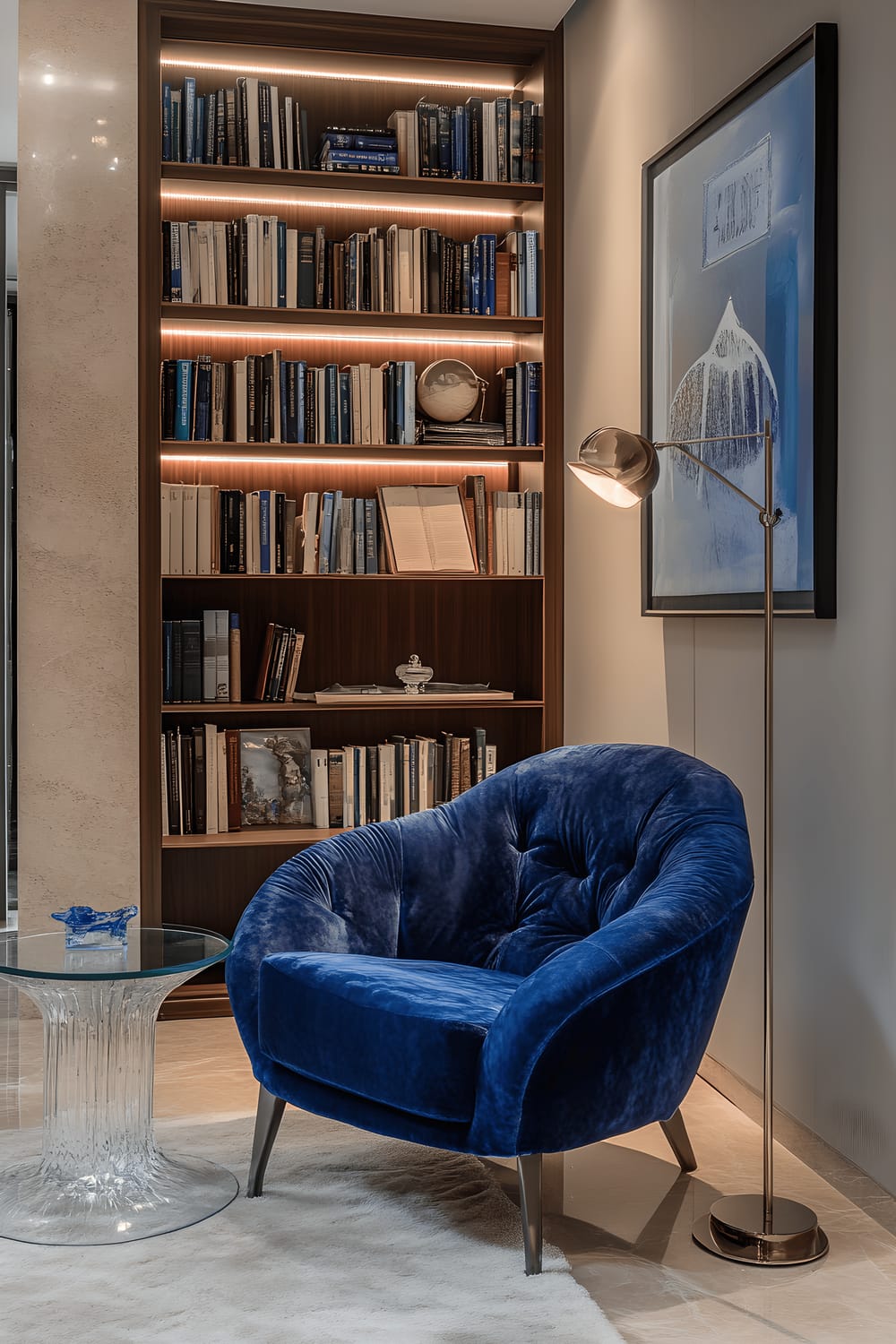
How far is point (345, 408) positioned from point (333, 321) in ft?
0.86

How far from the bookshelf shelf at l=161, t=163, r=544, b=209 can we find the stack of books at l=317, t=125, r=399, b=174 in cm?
3

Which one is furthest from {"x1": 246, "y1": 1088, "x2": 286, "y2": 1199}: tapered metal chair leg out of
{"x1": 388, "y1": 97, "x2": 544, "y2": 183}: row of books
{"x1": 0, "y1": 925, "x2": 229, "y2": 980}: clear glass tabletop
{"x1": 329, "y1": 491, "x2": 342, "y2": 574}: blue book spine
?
{"x1": 388, "y1": 97, "x2": 544, "y2": 183}: row of books

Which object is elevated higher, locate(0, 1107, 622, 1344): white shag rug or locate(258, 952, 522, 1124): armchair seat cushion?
locate(258, 952, 522, 1124): armchair seat cushion

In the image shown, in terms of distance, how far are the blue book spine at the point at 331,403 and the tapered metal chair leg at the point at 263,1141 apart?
2.07 metres

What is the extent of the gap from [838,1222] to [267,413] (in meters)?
2.63

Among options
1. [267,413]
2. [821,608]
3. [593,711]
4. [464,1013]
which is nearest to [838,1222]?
[464,1013]

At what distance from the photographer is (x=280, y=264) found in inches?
156

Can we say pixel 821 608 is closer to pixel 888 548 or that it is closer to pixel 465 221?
pixel 888 548

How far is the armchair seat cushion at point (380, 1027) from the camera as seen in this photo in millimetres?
2236

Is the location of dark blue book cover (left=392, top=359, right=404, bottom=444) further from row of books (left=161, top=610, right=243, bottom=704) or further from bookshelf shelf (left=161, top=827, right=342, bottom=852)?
bookshelf shelf (left=161, top=827, right=342, bottom=852)

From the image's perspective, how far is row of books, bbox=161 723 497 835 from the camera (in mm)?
3965

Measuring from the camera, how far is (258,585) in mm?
4176

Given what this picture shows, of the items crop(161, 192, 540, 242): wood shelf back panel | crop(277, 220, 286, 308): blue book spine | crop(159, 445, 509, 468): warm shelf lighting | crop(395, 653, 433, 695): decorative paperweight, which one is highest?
crop(161, 192, 540, 242): wood shelf back panel

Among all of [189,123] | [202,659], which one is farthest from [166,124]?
[202,659]
